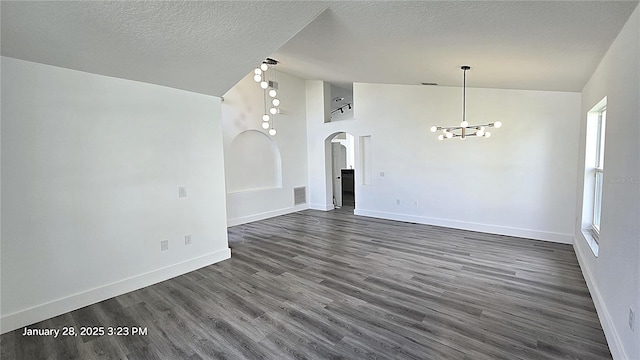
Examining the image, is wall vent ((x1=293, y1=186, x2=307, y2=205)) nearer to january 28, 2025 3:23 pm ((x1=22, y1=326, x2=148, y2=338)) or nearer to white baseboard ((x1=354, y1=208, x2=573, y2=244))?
white baseboard ((x1=354, y1=208, x2=573, y2=244))

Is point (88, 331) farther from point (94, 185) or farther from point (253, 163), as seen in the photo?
point (253, 163)

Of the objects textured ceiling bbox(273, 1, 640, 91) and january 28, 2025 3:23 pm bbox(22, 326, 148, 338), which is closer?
textured ceiling bbox(273, 1, 640, 91)

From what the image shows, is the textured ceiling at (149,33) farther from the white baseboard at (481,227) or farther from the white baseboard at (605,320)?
the white baseboard at (481,227)

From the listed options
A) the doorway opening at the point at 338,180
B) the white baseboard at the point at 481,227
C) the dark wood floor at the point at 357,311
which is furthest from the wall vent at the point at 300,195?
the dark wood floor at the point at 357,311

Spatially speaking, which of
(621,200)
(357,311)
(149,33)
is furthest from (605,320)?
(149,33)

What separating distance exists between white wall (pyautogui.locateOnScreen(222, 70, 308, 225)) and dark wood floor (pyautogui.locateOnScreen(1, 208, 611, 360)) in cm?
241

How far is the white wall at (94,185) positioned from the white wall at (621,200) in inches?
164

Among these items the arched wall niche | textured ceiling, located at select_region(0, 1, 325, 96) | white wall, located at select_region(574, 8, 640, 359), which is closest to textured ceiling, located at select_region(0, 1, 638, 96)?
textured ceiling, located at select_region(0, 1, 325, 96)

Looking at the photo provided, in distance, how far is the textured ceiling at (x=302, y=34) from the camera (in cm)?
207

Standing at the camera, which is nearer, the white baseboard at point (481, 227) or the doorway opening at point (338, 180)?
the white baseboard at point (481, 227)

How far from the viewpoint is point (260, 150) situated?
284 inches

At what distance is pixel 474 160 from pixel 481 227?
1.32 meters

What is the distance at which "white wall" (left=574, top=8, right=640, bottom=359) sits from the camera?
5.63ft

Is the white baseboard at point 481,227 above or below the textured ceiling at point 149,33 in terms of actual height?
below
